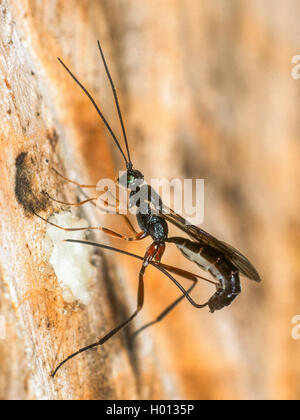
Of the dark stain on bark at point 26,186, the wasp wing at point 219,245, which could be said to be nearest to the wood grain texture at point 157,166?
the dark stain on bark at point 26,186

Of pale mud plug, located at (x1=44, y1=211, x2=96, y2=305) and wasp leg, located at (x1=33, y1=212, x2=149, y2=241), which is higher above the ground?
wasp leg, located at (x1=33, y1=212, x2=149, y2=241)

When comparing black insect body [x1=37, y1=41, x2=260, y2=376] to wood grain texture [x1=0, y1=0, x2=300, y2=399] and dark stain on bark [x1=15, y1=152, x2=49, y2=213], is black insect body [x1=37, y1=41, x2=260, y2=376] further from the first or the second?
dark stain on bark [x1=15, y1=152, x2=49, y2=213]

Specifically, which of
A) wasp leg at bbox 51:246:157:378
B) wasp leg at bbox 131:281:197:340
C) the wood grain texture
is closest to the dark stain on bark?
the wood grain texture

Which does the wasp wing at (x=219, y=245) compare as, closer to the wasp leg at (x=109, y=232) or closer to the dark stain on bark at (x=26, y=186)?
the wasp leg at (x=109, y=232)

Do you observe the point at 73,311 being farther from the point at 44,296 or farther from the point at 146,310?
the point at 146,310
